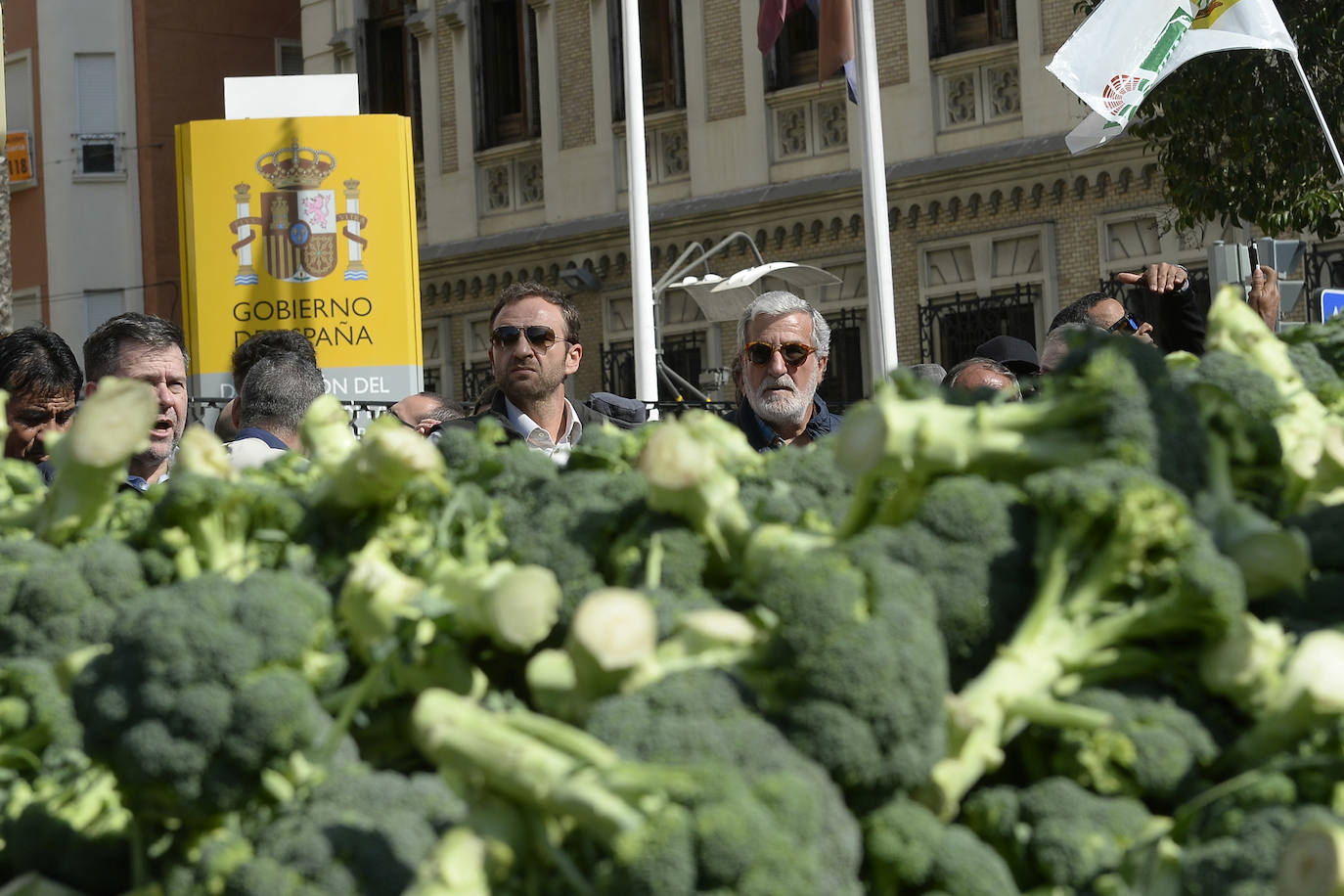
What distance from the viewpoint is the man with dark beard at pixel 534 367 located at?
16.7 ft

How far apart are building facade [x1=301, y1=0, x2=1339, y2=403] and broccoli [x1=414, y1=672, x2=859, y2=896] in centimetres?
1476

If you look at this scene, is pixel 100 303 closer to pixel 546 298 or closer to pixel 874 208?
pixel 874 208

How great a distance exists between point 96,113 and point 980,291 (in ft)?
52.7

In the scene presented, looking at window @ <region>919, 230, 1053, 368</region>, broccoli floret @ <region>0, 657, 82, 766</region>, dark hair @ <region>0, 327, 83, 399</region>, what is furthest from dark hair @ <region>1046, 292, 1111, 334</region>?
window @ <region>919, 230, 1053, 368</region>

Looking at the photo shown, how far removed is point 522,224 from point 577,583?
21.1 meters

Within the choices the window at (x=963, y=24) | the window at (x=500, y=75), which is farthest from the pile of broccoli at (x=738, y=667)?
the window at (x=500, y=75)

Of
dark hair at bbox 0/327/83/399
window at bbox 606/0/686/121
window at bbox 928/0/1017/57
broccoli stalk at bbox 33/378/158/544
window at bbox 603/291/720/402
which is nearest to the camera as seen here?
broccoli stalk at bbox 33/378/158/544

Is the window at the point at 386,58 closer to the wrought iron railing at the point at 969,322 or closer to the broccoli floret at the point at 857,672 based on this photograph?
the wrought iron railing at the point at 969,322

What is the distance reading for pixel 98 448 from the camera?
1834 mm

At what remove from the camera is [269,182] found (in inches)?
353

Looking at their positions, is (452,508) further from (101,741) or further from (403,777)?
(101,741)

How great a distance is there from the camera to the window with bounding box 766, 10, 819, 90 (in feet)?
64.6

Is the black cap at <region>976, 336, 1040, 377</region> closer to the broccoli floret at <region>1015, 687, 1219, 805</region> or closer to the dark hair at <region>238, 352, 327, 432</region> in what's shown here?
the dark hair at <region>238, 352, 327, 432</region>

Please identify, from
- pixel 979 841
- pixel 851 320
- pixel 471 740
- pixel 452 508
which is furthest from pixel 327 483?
pixel 851 320
